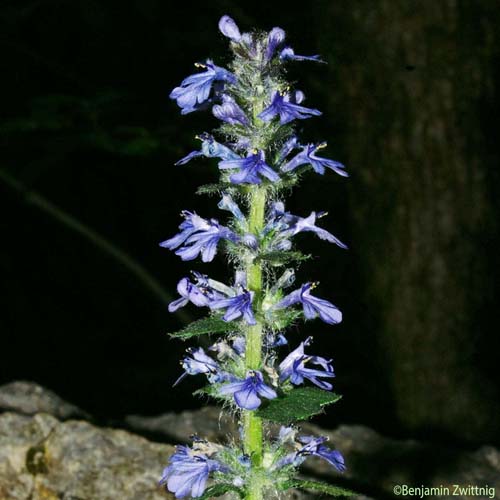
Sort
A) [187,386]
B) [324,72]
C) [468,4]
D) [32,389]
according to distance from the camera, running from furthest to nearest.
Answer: [187,386]
[324,72]
[468,4]
[32,389]

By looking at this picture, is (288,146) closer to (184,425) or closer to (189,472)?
(189,472)

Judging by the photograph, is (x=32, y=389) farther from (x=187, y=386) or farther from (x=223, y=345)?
(x=187, y=386)

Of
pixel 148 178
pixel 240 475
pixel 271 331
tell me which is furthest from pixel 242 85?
pixel 148 178

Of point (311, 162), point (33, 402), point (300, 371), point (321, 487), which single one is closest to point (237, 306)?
point (300, 371)

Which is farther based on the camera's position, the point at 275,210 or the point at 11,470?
the point at 11,470

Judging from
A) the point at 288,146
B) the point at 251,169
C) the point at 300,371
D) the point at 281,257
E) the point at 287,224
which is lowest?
the point at 300,371

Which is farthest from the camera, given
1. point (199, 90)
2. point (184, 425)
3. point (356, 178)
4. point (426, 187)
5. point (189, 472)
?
point (356, 178)

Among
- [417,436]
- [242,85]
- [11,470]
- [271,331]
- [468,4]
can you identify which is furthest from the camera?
[417,436]

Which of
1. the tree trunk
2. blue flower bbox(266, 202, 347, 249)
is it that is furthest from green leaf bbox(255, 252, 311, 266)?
the tree trunk
